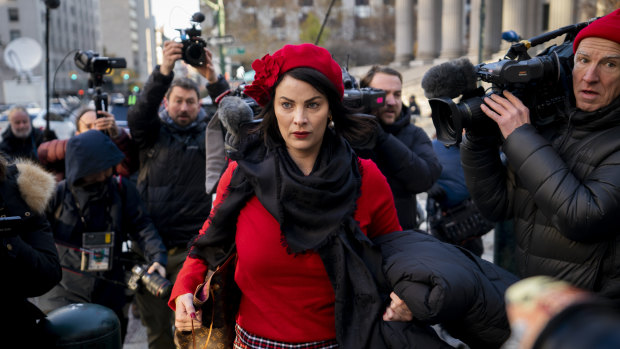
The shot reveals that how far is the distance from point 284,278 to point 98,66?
3462 mm

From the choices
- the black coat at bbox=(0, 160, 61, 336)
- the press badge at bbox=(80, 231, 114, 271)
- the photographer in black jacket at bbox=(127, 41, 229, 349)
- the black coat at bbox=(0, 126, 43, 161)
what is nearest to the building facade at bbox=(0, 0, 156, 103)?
the black coat at bbox=(0, 126, 43, 161)

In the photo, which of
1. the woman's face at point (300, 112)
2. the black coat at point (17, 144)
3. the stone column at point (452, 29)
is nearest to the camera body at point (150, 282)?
the woman's face at point (300, 112)

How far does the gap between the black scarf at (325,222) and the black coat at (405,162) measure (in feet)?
4.42

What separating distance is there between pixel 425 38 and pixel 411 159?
142 ft

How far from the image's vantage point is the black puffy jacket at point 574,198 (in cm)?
227

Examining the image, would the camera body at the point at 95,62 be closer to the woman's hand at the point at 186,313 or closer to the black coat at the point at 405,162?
the black coat at the point at 405,162

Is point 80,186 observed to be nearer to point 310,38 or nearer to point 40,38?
point 310,38

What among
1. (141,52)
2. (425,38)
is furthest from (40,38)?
(425,38)

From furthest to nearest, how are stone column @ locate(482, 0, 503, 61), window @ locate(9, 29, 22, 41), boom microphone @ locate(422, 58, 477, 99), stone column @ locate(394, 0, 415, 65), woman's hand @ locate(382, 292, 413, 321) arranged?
window @ locate(9, 29, 22, 41) → stone column @ locate(394, 0, 415, 65) → stone column @ locate(482, 0, 503, 61) → boom microphone @ locate(422, 58, 477, 99) → woman's hand @ locate(382, 292, 413, 321)

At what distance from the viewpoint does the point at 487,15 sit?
4128 cm

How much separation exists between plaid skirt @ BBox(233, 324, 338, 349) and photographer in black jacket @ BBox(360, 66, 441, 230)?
1.59m

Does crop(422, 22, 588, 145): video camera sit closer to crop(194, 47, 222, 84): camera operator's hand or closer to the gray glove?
the gray glove

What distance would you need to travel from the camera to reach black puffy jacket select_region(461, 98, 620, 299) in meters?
2.27

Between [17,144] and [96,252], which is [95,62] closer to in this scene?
[96,252]
